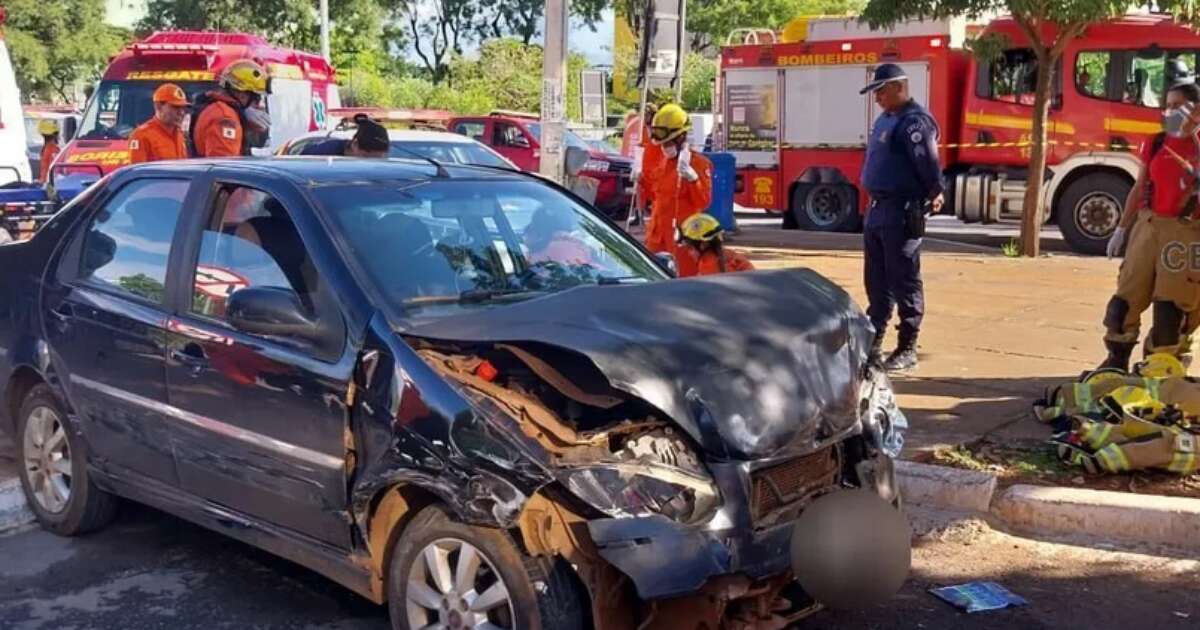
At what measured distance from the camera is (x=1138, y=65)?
15.4 meters

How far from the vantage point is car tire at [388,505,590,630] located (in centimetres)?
354

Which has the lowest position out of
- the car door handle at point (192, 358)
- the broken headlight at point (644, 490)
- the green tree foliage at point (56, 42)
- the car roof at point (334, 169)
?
the broken headlight at point (644, 490)

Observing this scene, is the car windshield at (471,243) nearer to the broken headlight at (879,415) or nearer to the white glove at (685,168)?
the broken headlight at (879,415)

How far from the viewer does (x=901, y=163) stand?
7859mm

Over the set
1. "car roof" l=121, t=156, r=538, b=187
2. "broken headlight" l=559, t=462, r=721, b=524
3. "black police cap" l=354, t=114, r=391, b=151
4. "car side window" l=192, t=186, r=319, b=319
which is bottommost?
"broken headlight" l=559, t=462, r=721, b=524

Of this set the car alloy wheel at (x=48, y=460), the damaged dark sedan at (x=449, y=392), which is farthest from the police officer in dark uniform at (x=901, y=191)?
the car alloy wheel at (x=48, y=460)

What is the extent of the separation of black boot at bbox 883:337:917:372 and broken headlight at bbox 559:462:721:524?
479cm

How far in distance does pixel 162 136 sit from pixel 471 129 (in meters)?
12.3

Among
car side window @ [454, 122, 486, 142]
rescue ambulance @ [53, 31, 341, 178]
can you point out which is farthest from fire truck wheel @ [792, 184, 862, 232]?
rescue ambulance @ [53, 31, 341, 178]

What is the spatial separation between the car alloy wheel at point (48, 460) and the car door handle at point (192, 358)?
1.05m

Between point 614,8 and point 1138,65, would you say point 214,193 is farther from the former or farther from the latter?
point 614,8

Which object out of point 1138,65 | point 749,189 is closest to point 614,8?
point 749,189

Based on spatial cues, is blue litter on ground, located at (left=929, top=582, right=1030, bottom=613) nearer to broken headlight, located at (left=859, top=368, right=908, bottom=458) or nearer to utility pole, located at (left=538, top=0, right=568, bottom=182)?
broken headlight, located at (left=859, top=368, right=908, bottom=458)

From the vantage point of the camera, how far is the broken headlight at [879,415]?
4.23m
